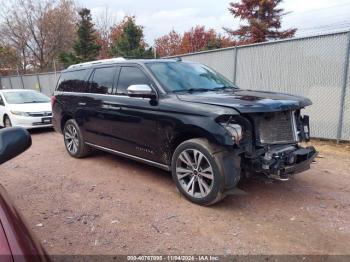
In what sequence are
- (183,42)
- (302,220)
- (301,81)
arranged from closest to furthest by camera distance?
(302,220), (301,81), (183,42)

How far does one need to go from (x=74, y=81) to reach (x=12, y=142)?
4.82m

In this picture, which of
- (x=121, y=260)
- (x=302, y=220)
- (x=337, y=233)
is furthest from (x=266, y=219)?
(x=121, y=260)

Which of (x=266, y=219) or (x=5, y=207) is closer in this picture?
(x=5, y=207)

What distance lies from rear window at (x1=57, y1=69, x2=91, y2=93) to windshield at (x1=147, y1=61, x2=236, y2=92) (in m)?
1.76

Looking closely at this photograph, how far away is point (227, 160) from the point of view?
12.8 ft

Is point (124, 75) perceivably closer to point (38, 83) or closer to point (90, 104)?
point (90, 104)

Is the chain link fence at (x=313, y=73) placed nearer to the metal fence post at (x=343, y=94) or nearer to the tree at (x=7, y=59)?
the metal fence post at (x=343, y=94)

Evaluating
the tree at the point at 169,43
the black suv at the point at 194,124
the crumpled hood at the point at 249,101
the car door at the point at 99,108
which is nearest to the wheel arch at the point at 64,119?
the car door at the point at 99,108

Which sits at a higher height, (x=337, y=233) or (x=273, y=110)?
(x=273, y=110)

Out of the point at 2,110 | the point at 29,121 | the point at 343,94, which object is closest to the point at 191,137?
the point at 343,94

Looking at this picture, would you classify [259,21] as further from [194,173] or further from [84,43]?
[194,173]

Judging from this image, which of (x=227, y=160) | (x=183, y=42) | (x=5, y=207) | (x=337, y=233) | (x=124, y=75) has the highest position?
(x=183, y=42)

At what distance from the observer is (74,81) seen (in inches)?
263

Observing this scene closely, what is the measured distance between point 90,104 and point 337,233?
4.36 metres
